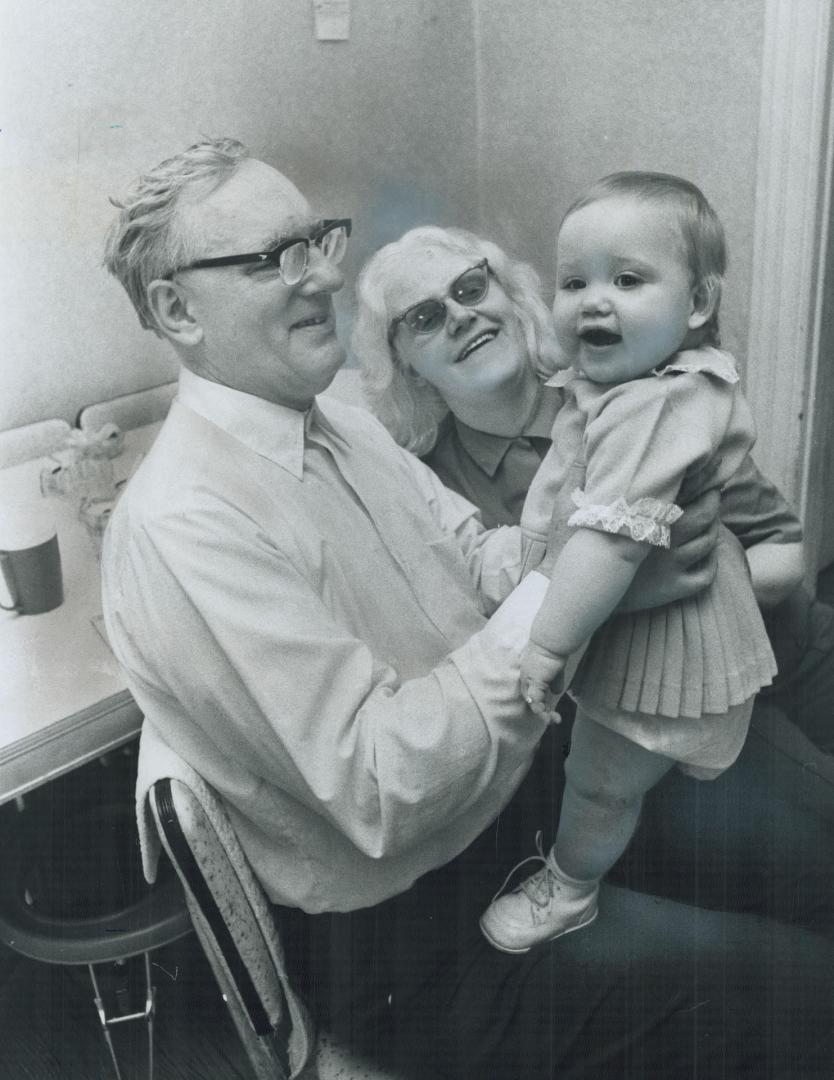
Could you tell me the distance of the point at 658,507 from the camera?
2.80 ft

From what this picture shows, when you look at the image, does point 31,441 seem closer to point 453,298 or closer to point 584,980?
point 453,298

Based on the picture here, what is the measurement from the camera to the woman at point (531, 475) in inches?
47.6

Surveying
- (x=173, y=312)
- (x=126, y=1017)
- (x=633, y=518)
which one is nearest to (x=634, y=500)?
(x=633, y=518)

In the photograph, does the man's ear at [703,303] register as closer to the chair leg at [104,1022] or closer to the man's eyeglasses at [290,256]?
the man's eyeglasses at [290,256]

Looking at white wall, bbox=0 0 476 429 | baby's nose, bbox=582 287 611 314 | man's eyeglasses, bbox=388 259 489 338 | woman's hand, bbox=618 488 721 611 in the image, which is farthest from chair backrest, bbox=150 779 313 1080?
white wall, bbox=0 0 476 429

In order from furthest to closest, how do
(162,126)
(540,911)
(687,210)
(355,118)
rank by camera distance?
(355,118) → (162,126) → (540,911) → (687,210)

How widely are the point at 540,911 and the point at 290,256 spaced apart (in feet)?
2.40

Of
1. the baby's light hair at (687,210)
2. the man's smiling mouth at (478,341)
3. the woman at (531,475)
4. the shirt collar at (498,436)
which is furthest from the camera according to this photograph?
the shirt collar at (498,436)

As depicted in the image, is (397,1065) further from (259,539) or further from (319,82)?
(319,82)

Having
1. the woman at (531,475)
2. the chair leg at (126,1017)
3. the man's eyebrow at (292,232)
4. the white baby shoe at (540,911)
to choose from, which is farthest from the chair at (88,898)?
the man's eyebrow at (292,232)

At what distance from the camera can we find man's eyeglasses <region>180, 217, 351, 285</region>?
912 millimetres

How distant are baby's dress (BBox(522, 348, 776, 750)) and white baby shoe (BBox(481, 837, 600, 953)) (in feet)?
0.70

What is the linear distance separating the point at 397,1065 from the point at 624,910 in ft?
0.97

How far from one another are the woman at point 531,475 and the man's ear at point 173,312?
413 mm
